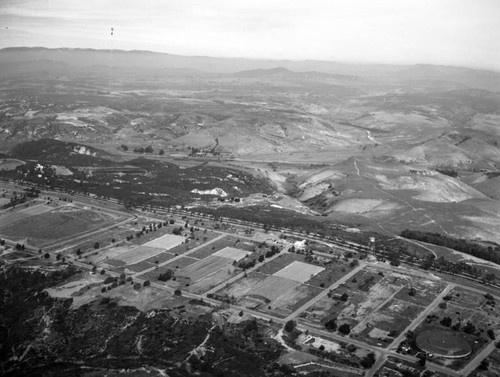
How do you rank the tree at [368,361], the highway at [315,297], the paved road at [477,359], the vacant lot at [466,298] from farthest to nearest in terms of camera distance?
the vacant lot at [466,298] → the highway at [315,297] → the tree at [368,361] → the paved road at [477,359]

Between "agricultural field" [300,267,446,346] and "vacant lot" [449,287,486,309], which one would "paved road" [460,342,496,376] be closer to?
"agricultural field" [300,267,446,346]

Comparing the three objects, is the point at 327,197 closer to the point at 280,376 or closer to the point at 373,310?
the point at 373,310

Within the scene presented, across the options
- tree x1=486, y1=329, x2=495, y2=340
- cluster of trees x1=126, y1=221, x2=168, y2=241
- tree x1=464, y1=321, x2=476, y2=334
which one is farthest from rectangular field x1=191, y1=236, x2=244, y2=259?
tree x1=486, y1=329, x2=495, y2=340

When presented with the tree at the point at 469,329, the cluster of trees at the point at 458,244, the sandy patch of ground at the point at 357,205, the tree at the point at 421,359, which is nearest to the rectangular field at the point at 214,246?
the cluster of trees at the point at 458,244

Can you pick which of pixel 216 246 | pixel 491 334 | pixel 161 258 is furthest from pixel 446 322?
pixel 161 258

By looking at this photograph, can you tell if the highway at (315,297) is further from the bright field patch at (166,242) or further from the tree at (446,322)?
the bright field patch at (166,242)

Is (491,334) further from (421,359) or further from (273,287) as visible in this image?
(273,287)

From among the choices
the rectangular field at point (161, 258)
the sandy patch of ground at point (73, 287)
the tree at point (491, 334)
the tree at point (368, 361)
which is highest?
the tree at point (491, 334)
